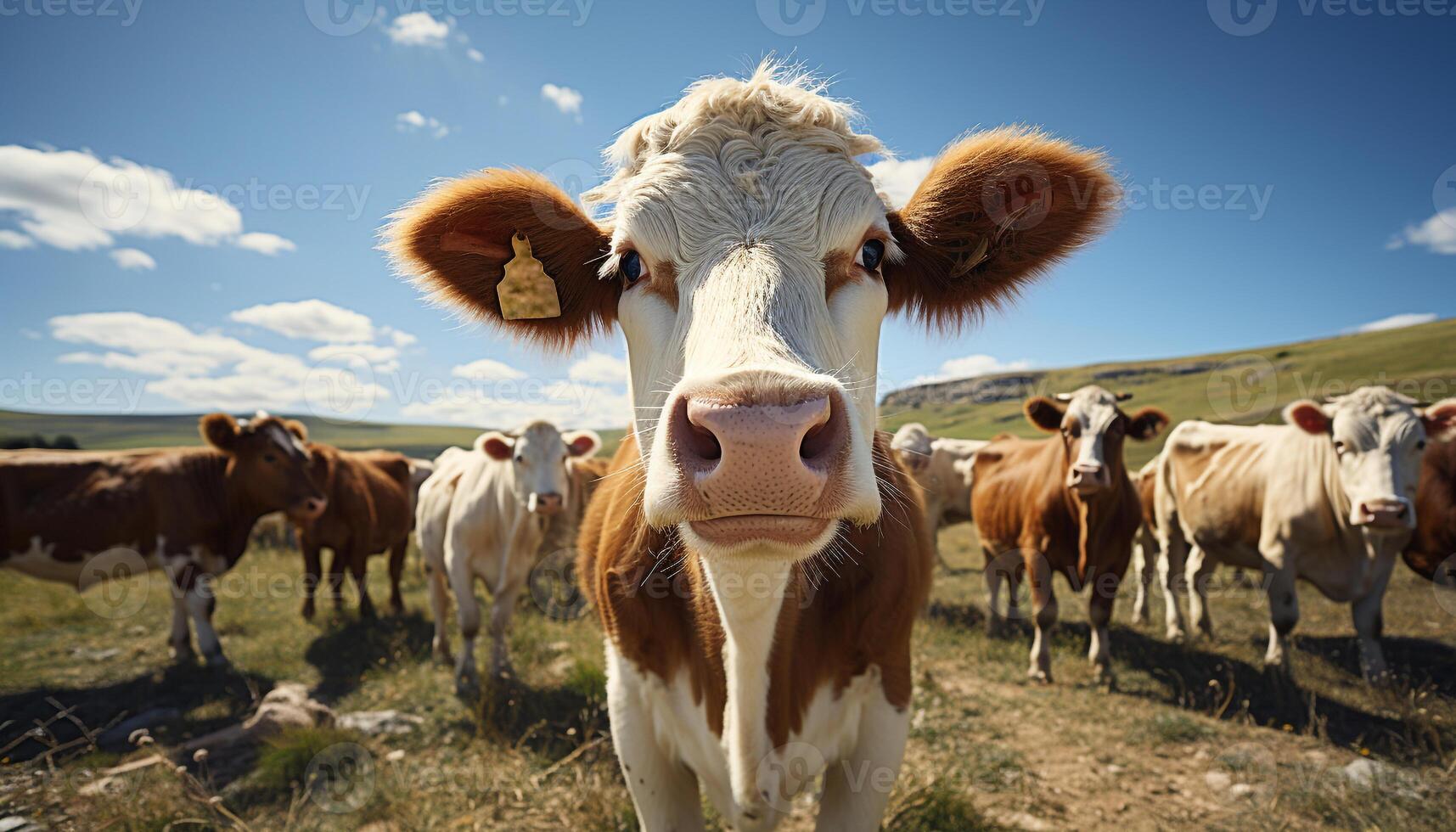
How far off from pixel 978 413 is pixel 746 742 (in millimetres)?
75317

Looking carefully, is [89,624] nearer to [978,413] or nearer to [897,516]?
[897,516]

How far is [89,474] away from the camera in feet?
22.9

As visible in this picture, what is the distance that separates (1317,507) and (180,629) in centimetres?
1183

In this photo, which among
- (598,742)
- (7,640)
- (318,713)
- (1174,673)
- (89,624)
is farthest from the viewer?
(89,624)

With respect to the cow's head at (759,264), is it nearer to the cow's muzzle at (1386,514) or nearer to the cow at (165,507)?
the cow's muzzle at (1386,514)

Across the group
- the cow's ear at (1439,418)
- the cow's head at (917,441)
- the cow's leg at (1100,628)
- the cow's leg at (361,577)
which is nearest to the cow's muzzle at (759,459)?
the cow's leg at (1100,628)

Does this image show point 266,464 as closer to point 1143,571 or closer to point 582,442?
point 582,442

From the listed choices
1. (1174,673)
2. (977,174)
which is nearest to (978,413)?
(1174,673)

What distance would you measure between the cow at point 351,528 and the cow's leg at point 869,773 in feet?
27.6

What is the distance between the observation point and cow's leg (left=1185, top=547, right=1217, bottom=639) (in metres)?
7.50

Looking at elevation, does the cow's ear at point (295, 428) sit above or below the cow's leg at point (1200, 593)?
above

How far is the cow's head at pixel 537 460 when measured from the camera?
6.00 metres

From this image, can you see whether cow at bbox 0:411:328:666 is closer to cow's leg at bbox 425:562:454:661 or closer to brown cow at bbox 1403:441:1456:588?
cow's leg at bbox 425:562:454:661

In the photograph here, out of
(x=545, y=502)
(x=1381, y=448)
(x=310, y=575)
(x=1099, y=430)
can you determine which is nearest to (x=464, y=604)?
(x=545, y=502)
